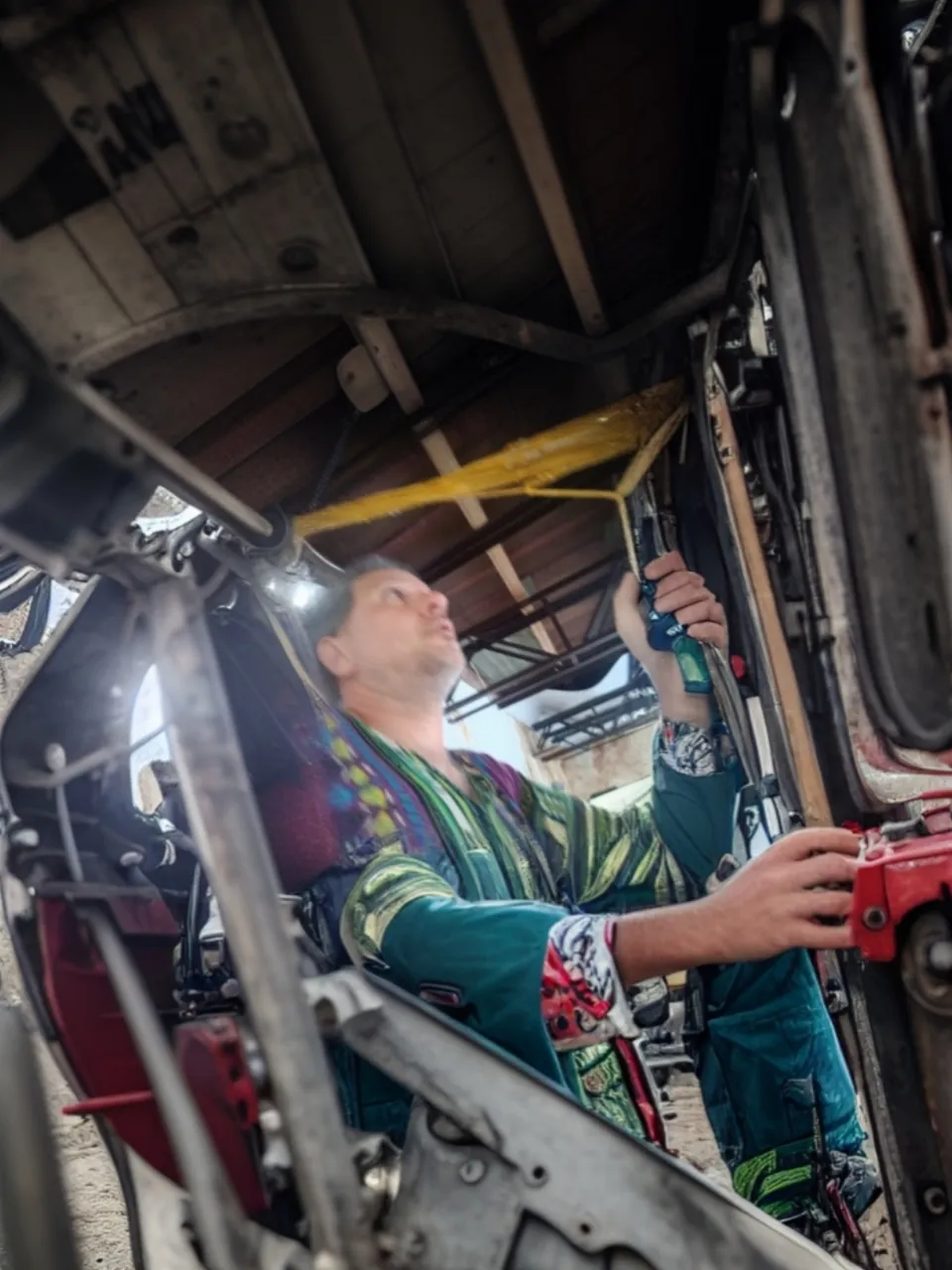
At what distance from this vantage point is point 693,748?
6.56 feet

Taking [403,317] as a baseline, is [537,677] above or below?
below

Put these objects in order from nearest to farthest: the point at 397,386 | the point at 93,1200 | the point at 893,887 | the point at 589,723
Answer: the point at 893,887, the point at 397,386, the point at 93,1200, the point at 589,723

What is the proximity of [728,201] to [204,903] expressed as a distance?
1.56 metres

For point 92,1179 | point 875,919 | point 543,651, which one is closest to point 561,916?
point 875,919

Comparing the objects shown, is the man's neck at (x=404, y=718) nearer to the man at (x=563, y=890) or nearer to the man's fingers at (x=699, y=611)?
the man at (x=563, y=890)

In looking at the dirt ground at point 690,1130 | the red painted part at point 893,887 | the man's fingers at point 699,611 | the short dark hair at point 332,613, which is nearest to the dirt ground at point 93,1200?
the dirt ground at point 690,1130

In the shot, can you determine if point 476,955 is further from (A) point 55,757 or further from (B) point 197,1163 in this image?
(A) point 55,757

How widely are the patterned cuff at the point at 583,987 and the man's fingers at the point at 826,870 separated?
317 millimetres

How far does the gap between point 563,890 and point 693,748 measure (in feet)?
1.36

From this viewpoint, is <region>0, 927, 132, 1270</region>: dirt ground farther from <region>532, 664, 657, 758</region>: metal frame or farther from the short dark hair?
<region>532, 664, 657, 758</region>: metal frame

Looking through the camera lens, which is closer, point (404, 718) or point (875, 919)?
point (875, 919)

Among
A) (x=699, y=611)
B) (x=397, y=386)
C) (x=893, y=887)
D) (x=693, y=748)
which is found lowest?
(x=893, y=887)

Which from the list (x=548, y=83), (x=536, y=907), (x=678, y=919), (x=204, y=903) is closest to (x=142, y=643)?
(x=204, y=903)

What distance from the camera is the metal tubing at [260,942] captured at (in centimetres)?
112
